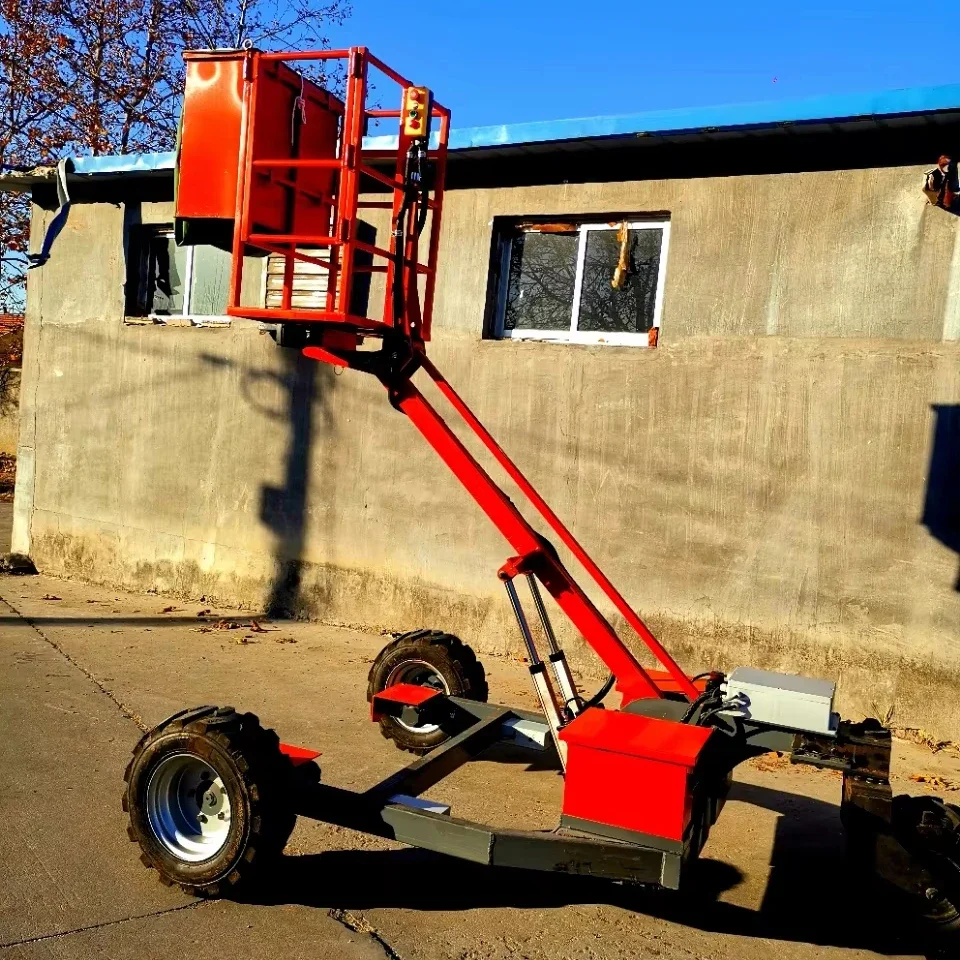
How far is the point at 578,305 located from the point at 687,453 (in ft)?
5.14

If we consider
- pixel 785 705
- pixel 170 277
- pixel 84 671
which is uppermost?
pixel 170 277

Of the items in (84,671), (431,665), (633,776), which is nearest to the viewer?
(633,776)

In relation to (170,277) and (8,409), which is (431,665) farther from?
(8,409)

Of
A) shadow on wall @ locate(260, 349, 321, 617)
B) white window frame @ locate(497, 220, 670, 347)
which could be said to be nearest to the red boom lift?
white window frame @ locate(497, 220, 670, 347)

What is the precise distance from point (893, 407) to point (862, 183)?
Answer: 1.56m

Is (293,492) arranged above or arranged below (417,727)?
above

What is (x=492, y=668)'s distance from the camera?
7727 mm

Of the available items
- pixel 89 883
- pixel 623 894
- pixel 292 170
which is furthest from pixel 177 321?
pixel 623 894

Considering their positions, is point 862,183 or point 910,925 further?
point 862,183

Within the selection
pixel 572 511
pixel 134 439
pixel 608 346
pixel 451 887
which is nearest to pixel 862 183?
pixel 608 346

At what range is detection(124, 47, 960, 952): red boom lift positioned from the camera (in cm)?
366

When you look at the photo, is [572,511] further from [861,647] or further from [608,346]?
[861,647]

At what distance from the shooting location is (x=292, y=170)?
5.02 m

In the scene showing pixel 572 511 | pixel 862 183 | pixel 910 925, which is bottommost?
pixel 910 925
